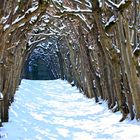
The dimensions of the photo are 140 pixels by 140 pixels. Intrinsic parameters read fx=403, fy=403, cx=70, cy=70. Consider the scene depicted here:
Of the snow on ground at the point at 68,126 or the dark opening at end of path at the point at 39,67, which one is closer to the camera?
the snow on ground at the point at 68,126

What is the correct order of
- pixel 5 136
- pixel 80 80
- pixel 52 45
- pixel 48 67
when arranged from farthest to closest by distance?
1. pixel 48 67
2. pixel 52 45
3. pixel 80 80
4. pixel 5 136

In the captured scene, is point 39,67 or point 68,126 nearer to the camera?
point 68,126

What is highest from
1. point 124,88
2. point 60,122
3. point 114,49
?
point 114,49

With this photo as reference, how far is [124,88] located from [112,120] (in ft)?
3.65

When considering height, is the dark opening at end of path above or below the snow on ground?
above

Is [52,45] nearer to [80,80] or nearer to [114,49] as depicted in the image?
[80,80]

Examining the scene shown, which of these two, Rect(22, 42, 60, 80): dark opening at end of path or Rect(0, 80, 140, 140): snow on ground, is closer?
Rect(0, 80, 140, 140): snow on ground

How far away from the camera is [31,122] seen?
12703 mm

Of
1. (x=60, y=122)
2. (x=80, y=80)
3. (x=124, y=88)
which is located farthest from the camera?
(x=80, y=80)

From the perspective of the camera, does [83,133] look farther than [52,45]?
No

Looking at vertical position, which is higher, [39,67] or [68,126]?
[39,67]

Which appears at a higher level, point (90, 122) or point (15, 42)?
point (15, 42)

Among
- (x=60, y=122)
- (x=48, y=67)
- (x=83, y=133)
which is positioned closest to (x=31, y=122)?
(x=60, y=122)

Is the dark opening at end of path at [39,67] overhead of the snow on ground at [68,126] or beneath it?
overhead
